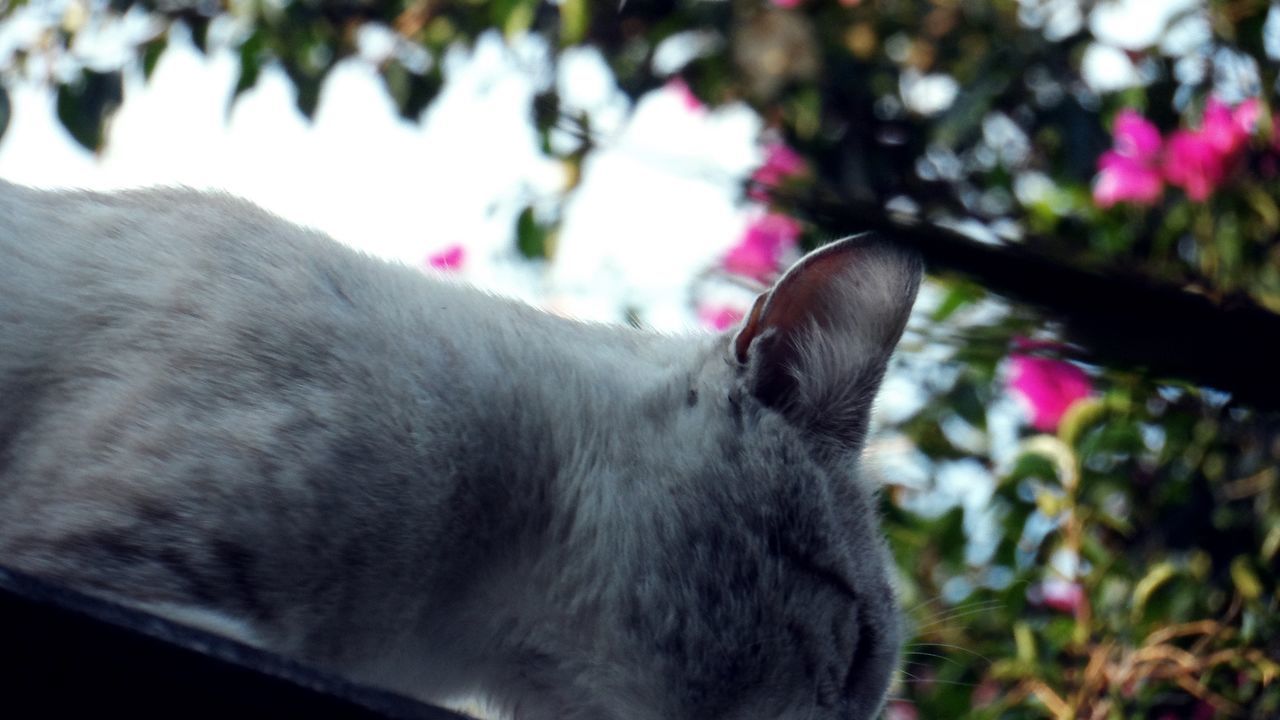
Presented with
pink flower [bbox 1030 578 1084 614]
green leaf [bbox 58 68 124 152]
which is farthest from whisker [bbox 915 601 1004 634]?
green leaf [bbox 58 68 124 152]

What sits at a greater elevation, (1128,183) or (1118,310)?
(1118,310)

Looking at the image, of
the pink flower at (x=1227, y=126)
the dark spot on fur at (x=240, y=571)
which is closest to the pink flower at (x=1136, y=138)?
the pink flower at (x=1227, y=126)

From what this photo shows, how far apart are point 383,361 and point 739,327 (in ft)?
1.29

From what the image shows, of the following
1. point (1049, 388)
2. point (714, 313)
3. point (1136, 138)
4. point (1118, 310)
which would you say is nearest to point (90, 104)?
point (714, 313)

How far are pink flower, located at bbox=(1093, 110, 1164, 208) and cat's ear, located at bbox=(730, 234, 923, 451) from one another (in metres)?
1.51

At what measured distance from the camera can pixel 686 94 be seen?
3027 millimetres

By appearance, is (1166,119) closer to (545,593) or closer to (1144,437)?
(1144,437)

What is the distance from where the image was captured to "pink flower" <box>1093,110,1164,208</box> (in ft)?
9.21

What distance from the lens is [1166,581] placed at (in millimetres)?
2355

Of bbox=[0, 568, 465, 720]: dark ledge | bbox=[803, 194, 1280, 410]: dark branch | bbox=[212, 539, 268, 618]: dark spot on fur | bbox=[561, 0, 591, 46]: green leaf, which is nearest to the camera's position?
bbox=[0, 568, 465, 720]: dark ledge

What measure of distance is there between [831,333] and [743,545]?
0.26 meters

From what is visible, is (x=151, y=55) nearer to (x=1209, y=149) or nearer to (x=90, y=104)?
(x=90, y=104)

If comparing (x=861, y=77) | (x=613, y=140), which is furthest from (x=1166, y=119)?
(x=613, y=140)

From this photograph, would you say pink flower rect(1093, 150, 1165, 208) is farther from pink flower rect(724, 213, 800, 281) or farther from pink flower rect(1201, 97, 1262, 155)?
pink flower rect(724, 213, 800, 281)
